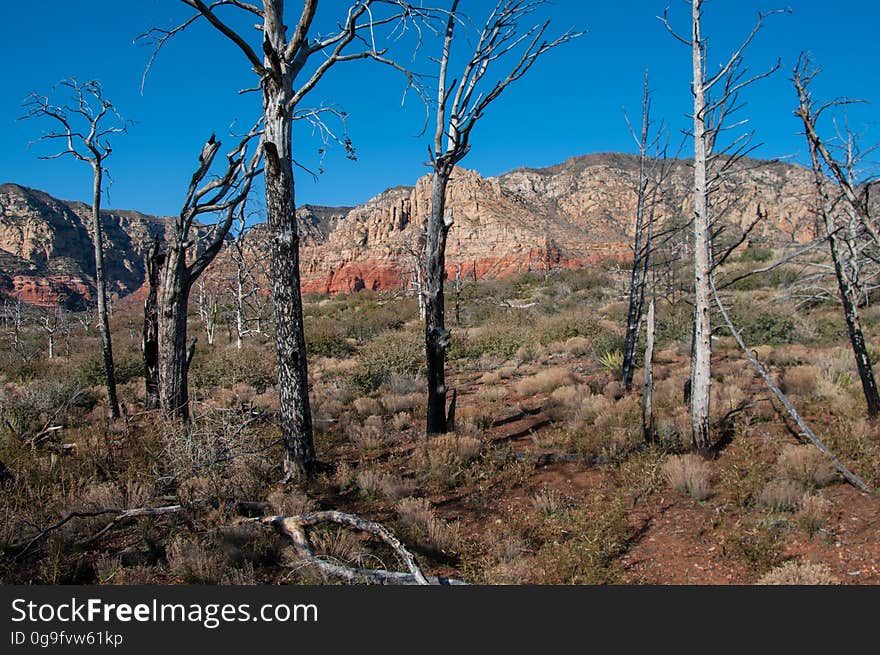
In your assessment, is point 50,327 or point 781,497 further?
point 50,327

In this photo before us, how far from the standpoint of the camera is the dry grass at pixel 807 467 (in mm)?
5805

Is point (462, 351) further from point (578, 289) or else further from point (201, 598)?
point (578, 289)

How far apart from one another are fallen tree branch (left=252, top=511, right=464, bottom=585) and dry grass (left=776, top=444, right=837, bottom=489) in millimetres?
4726

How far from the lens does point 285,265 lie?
6.24m

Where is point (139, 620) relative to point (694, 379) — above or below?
below

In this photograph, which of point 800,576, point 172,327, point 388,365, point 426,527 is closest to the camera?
point 800,576

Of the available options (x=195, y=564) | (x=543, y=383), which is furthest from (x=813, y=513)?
(x=543, y=383)

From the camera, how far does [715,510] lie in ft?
17.5

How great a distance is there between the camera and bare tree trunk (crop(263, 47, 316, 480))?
614 centimetres

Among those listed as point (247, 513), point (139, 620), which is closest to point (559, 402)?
point (247, 513)

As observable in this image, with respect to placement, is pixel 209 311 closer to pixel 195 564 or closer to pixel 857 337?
pixel 195 564

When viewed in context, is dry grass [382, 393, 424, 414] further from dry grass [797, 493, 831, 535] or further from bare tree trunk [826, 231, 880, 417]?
Result: bare tree trunk [826, 231, 880, 417]

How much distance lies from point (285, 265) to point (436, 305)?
2.64 metres

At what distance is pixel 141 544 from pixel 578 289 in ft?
126
